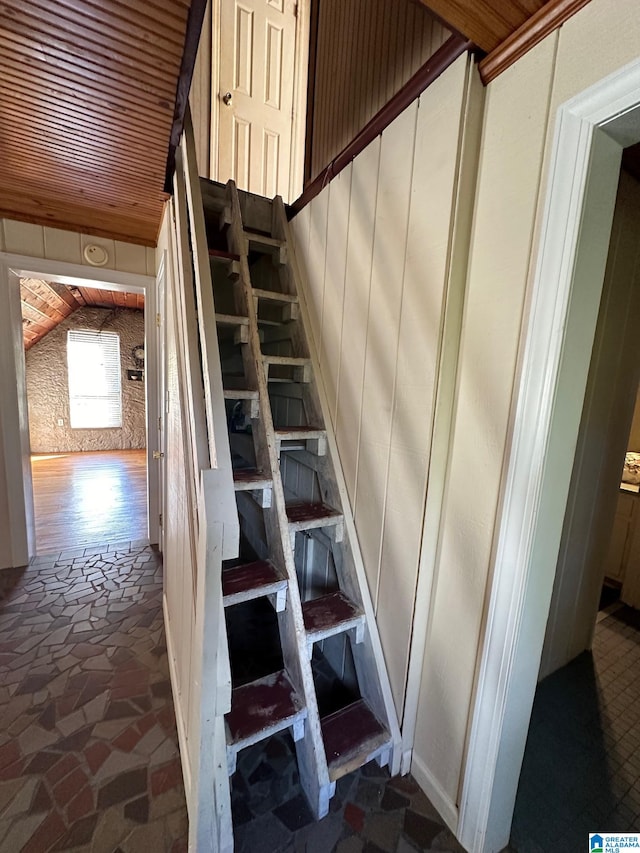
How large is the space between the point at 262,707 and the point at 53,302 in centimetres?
633

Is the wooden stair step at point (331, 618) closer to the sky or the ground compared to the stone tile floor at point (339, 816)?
closer to the sky

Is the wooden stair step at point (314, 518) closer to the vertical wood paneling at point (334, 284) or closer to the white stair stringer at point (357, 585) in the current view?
the white stair stringer at point (357, 585)

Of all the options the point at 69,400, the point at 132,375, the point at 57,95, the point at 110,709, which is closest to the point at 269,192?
the point at 57,95

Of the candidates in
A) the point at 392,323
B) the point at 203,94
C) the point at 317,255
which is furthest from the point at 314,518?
the point at 203,94

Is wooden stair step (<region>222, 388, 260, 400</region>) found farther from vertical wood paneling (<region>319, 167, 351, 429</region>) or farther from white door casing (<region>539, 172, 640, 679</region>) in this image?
white door casing (<region>539, 172, 640, 679</region>)

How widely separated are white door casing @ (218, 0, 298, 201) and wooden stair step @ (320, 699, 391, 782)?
3700mm

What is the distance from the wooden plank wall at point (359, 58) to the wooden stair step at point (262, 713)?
2.18 m

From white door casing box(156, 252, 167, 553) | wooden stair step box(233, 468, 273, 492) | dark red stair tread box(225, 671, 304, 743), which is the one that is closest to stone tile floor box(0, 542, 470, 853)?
dark red stair tread box(225, 671, 304, 743)

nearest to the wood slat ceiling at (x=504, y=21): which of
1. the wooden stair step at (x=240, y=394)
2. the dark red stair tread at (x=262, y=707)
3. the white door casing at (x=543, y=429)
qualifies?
the white door casing at (x=543, y=429)

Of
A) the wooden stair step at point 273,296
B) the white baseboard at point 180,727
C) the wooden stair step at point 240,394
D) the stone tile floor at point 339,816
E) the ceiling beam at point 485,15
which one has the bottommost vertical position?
the stone tile floor at point 339,816

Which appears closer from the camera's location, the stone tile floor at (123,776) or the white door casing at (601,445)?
the stone tile floor at (123,776)

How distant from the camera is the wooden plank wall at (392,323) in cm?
105

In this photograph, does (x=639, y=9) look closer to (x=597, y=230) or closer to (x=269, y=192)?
(x=597, y=230)

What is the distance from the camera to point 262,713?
3.63 ft
